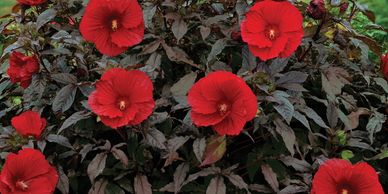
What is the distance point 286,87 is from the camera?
5.71 ft

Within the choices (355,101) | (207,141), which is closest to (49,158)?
(207,141)

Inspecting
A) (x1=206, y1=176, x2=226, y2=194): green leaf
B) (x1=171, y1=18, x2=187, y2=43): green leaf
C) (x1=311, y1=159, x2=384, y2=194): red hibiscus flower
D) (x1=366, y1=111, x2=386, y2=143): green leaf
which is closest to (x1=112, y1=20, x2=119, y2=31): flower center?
(x1=171, y1=18, x2=187, y2=43): green leaf

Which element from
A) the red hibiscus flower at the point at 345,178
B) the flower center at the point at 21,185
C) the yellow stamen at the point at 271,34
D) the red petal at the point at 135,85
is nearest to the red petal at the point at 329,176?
the red hibiscus flower at the point at 345,178

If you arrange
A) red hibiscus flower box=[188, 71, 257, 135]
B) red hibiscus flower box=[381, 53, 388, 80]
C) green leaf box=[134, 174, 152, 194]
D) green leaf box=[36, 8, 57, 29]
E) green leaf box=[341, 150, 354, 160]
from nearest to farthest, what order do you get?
red hibiscus flower box=[188, 71, 257, 135], green leaf box=[134, 174, 152, 194], green leaf box=[341, 150, 354, 160], green leaf box=[36, 8, 57, 29], red hibiscus flower box=[381, 53, 388, 80]

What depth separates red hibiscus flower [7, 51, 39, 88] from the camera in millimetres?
1778

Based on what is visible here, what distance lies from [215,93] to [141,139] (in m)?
0.28

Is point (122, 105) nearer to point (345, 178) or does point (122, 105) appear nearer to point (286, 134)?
point (286, 134)

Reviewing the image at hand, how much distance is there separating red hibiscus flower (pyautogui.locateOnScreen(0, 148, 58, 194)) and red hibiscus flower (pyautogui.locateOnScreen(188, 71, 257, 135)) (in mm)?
403

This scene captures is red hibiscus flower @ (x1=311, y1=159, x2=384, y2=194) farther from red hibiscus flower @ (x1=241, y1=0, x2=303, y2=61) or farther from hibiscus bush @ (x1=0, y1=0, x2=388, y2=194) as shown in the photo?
red hibiscus flower @ (x1=241, y1=0, x2=303, y2=61)

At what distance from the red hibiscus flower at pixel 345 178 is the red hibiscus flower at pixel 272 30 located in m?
0.33

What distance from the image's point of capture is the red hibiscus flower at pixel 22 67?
1778 mm

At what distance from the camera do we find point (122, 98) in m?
1.63

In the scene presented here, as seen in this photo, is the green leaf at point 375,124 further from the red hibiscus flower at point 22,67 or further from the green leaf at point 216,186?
the red hibiscus flower at point 22,67

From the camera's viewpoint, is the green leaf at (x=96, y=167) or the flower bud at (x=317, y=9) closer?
the green leaf at (x=96, y=167)
